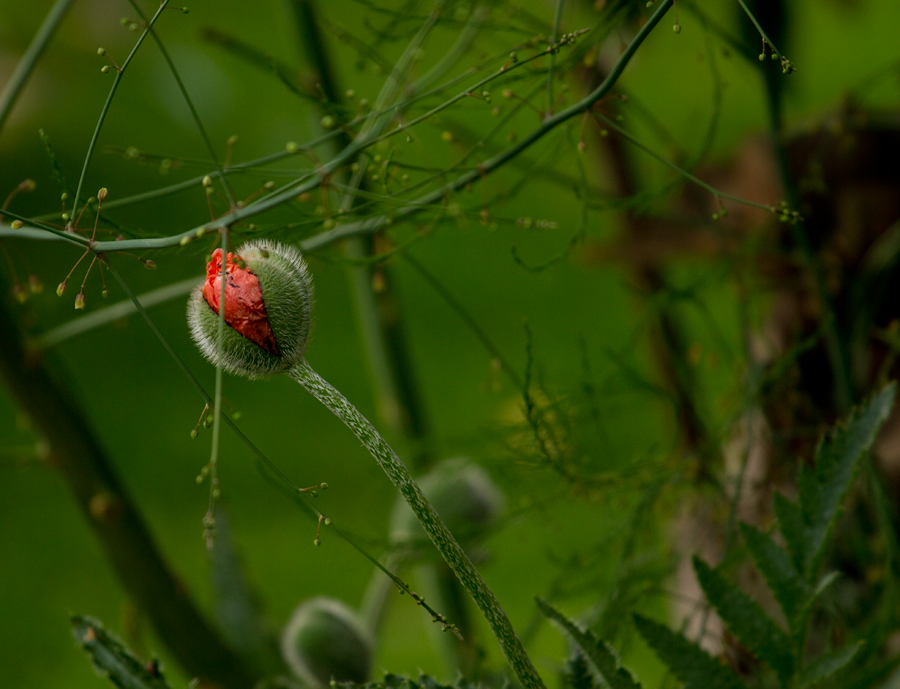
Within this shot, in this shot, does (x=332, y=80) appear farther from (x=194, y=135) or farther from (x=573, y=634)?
(x=194, y=135)

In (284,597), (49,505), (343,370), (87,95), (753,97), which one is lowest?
(284,597)

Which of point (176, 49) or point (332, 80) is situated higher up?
point (176, 49)

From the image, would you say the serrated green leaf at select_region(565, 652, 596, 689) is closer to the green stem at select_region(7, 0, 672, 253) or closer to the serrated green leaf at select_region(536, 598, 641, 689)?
the serrated green leaf at select_region(536, 598, 641, 689)

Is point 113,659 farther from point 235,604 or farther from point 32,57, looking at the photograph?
point 32,57

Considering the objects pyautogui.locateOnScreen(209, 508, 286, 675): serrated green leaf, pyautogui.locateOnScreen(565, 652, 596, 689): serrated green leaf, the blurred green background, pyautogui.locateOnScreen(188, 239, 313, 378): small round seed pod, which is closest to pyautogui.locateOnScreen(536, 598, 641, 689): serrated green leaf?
pyautogui.locateOnScreen(565, 652, 596, 689): serrated green leaf

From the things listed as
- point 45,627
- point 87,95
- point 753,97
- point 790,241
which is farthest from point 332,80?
point 87,95

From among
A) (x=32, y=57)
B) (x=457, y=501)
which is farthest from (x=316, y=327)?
(x=32, y=57)

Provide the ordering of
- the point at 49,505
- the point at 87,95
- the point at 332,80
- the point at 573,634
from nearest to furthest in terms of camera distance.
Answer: the point at 573,634
the point at 332,80
the point at 49,505
the point at 87,95
